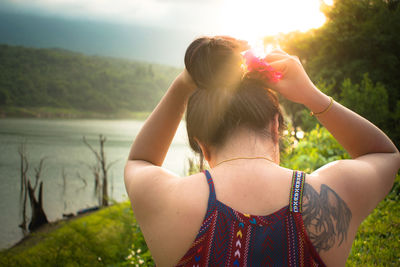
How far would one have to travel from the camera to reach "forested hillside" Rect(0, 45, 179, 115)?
193ft

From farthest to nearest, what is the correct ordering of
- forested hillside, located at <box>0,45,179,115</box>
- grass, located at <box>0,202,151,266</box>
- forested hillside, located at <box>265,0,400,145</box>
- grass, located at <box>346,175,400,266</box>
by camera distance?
forested hillside, located at <box>0,45,179,115</box>, forested hillside, located at <box>265,0,400,145</box>, grass, located at <box>0,202,151,266</box>, grass, located at <box>346,175,400,266</box>

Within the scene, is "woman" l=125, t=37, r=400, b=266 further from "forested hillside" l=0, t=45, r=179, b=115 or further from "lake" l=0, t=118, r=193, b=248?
"forested hillside" l=0, t=45, r=179, b=115

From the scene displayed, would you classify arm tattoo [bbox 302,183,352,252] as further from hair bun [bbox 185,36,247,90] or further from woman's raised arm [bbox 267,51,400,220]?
hair bun [bbox 185,36,247,90]

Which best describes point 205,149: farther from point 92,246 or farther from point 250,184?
point 92,246

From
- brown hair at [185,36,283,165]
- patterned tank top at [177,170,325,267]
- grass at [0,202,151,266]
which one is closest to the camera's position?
patterned tank top at [177,170,325,267]

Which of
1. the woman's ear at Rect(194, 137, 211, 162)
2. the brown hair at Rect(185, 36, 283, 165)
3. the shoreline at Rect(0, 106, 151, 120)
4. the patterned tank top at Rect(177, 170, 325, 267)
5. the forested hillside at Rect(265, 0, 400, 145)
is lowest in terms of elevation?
the shoreline at Rect(0, 106, 151, 120)

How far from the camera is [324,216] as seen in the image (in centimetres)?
108

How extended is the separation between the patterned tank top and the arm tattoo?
1.2 inches

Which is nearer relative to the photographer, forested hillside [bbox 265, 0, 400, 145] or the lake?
forested hillside [bbox 265, 0, 400, 145]

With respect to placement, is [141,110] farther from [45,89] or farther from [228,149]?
[228,149]

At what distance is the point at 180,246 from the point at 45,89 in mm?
80474

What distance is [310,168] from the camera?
16.9 feet

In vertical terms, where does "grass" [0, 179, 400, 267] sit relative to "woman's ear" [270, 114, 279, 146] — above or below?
below

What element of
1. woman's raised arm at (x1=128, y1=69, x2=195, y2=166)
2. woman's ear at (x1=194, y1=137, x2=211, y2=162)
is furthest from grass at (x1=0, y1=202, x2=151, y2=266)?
woman's ear at (x1=194, y1=137, x2=211, y2=162)
